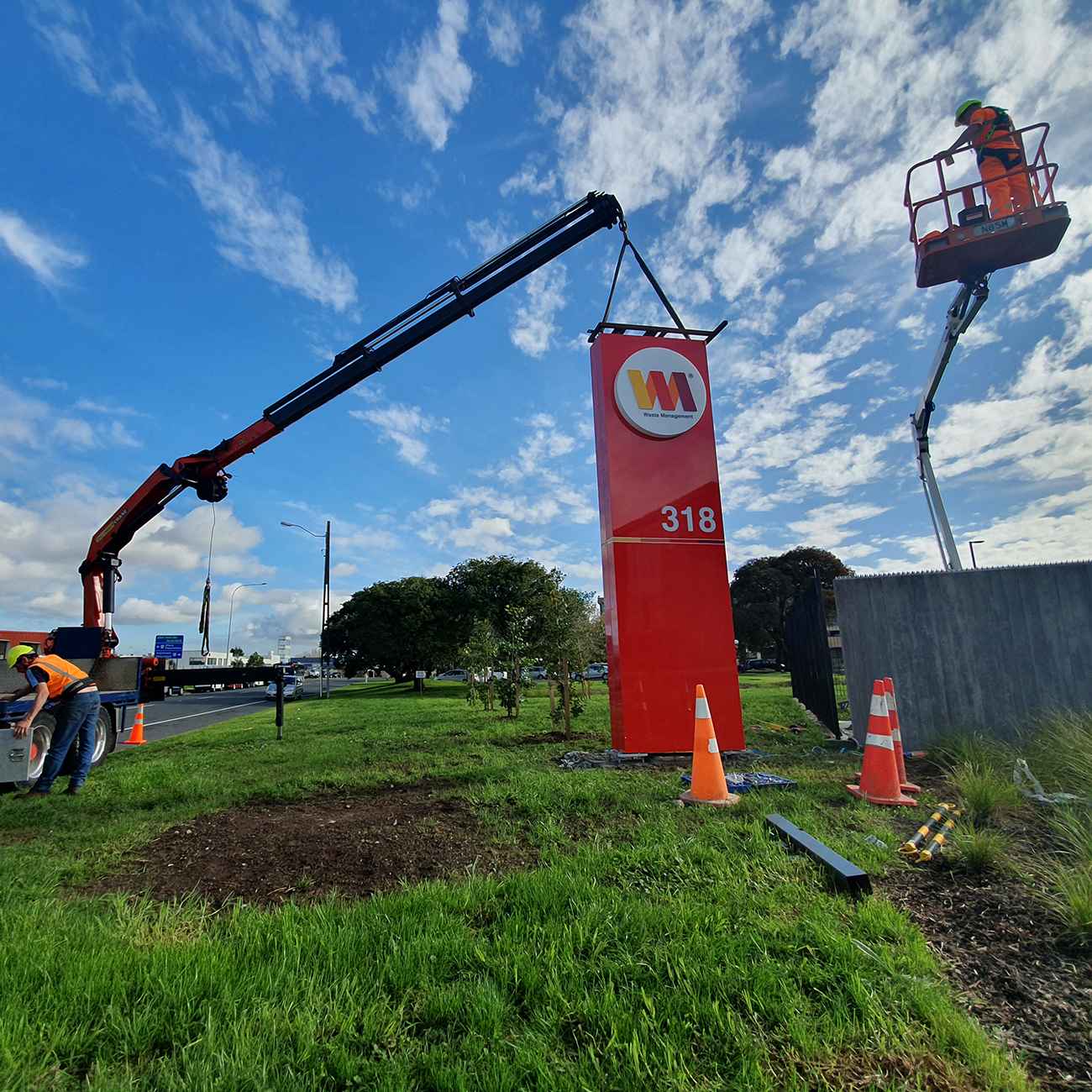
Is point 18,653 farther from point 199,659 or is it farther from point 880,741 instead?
point 199,659

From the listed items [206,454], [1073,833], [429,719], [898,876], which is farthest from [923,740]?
[206,454]

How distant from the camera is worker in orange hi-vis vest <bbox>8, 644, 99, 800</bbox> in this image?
6.95 meters

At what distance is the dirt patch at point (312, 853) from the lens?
12.3ft

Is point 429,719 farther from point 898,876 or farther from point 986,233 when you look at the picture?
point 986,233

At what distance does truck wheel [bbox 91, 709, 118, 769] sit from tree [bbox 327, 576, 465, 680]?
2260cm

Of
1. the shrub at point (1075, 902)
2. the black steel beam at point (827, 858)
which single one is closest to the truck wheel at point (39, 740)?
the black steel beam at point (827, 858)

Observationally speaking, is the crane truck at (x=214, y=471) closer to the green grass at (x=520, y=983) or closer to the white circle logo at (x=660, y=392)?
the white circle logo at (x=660, y=392)

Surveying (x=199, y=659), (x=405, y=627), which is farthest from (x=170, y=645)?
(x=405, y=627)

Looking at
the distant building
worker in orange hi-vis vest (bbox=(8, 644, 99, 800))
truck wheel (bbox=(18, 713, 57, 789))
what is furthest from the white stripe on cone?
the distant building

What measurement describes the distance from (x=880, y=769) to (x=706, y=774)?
4.87 ft

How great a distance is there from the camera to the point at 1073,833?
3.71 meters

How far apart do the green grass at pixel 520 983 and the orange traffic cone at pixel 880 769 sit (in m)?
0.93

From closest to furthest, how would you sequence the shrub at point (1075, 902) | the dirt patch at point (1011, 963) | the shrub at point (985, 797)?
the dirt patch at point (1011, 963)
the shrub at point (1075, 902)
the shrub at point (985, 797)

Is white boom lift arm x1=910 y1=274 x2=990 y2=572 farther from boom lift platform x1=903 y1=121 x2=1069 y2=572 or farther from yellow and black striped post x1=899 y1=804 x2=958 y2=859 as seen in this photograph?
yellow and black striped post x1=899 y1=804 x2=958 y2=859
